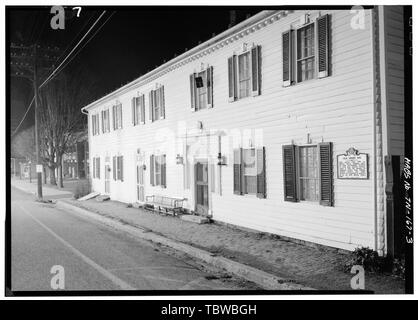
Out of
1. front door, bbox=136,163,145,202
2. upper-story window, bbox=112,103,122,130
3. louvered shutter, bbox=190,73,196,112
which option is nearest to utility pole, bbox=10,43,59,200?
upper-story window, bbox=112,103,122,130

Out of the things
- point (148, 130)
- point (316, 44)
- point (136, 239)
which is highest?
point (316, 44)

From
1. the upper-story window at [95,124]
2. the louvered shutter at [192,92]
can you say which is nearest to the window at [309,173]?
the louvered shutter at [192,92]

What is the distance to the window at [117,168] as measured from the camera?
18967mm

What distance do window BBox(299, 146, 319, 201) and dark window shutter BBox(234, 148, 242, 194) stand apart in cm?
217

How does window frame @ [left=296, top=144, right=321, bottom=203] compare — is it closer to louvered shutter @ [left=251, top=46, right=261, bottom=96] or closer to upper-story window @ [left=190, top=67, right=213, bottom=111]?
louvered shutter @ [left=251, top=46, right=261, bottom=96]

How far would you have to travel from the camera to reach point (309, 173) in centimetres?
850

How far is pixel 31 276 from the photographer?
6809 millimetres

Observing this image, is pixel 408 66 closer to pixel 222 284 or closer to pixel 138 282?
pixel 222 284

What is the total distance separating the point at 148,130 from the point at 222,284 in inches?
401

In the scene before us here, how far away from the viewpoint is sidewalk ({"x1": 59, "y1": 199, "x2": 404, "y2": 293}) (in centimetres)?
604

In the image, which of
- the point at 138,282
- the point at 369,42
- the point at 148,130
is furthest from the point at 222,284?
the point at 148,130

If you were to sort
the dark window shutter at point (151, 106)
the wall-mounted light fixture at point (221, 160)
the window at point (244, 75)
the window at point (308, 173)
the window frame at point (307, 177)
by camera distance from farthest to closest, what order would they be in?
1. the dark window shutter at point (151, 106)
2. the wall-mounted light fixture at point (221, 160)
3. the window at point (244, 75)
4. the window frame at point (307, 177)
5. the window at point (308, 173)

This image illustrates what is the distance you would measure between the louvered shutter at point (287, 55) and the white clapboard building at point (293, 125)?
0.02m

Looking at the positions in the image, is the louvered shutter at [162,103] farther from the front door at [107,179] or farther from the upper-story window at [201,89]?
the front door at [107,179]
